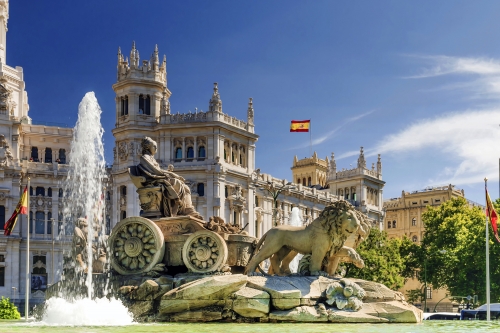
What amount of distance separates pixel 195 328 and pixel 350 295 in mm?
4338

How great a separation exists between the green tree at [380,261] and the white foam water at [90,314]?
42.1m

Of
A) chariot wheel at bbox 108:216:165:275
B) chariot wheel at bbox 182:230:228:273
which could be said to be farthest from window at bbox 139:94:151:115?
chariot wheel at bbox 182:230:228:273

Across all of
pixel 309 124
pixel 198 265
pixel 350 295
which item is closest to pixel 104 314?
pixel 198 265

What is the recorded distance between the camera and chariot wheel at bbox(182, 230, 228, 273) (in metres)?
20.8

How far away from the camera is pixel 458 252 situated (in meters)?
67.0

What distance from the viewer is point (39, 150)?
94.5 m

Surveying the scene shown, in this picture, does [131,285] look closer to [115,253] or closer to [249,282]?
[115,253]

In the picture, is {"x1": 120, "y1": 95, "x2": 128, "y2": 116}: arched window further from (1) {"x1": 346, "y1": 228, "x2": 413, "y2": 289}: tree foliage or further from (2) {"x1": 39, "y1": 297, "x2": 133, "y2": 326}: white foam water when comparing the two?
(2) {"x1": 39, "y1": 297, "x2": 133, "y2": 326}: white foam water

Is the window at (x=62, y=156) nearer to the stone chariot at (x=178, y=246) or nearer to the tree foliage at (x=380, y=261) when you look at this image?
the tree foliage at (x=380, y=261)

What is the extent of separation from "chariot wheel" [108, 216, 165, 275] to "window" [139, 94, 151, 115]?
212ft

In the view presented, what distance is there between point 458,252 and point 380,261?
6973 mm

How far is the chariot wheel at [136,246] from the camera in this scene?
21203 mm

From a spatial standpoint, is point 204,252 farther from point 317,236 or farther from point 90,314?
point 90,314

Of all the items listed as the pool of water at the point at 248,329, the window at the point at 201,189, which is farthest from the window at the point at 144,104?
the pool of water at the point at 248,329
